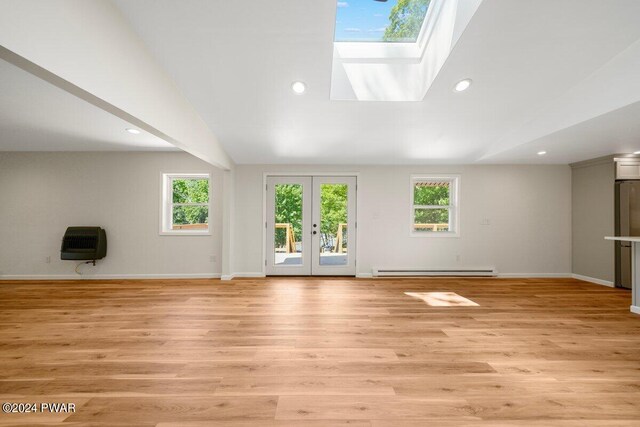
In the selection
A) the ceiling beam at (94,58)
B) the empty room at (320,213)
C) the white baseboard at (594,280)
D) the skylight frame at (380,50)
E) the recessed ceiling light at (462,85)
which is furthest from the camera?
the white baseboard at (594,280)

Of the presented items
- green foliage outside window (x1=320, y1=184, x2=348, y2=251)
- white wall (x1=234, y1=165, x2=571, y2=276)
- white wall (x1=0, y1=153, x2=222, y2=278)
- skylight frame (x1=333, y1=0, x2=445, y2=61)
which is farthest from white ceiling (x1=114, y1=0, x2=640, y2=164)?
white wall (x1=0, y1=153, x2=222, y2=278)

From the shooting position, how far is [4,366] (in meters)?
2.29

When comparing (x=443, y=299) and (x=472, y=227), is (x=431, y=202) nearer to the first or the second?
(x=472, y=227)

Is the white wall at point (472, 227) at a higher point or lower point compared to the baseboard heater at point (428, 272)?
higher

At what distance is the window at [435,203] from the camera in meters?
5.85

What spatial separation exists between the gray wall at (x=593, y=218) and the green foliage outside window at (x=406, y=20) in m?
4.46

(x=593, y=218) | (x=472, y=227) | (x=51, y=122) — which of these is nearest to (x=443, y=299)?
(x=472, y=227)

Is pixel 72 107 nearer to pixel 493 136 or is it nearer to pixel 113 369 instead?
pixel 113 369

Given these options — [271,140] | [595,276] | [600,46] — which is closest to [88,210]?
[271,140]

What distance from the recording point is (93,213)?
5.61 m

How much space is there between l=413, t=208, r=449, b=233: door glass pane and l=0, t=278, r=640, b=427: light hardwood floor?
188cm

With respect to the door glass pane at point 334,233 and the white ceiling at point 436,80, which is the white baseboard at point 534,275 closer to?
the white ceiling at point 436,80

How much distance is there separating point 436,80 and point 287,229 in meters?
3.71

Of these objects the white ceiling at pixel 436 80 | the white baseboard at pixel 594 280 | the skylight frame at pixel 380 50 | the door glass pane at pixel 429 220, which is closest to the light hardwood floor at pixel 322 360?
the white baseboard at pixel 594 280
